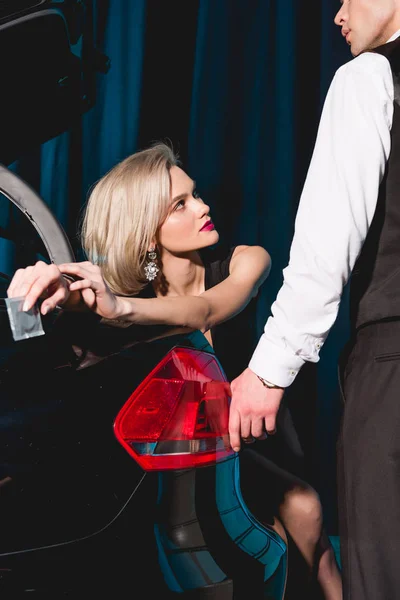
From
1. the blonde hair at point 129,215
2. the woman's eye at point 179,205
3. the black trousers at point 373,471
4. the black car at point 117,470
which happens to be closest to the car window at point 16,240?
the blonde hair at point 129,215

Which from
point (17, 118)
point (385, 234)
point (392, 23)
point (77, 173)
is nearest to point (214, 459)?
point (385, 234)

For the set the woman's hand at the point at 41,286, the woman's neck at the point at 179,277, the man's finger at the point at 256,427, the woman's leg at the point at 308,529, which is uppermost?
the woman's hand at the point at 41,286

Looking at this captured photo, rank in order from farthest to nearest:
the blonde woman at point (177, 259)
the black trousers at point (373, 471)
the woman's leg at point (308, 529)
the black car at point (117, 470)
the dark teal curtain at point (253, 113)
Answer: the dark teal curtain at point (253, 113) → the blonde woman at point (177, 259) → the woman's leg at point (308, 529) → the black trousers at point (373, 471) → the black car at point (117, 470)

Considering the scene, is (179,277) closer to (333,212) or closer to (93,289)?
(93,289)

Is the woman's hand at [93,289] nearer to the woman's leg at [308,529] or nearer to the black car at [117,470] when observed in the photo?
the black car at [117,470]

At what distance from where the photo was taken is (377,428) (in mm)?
1089

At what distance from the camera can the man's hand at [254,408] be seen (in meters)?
1.18

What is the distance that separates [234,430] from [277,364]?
0.46ft

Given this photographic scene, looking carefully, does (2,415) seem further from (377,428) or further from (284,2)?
(284,2)

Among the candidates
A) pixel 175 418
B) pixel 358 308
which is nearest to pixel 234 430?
pixel 175 418

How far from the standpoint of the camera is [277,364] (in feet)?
3.84

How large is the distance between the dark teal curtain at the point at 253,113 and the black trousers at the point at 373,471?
2.06 meters

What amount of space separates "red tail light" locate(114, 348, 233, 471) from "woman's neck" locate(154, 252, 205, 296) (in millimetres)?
1131

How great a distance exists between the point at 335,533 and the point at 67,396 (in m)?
2.67
